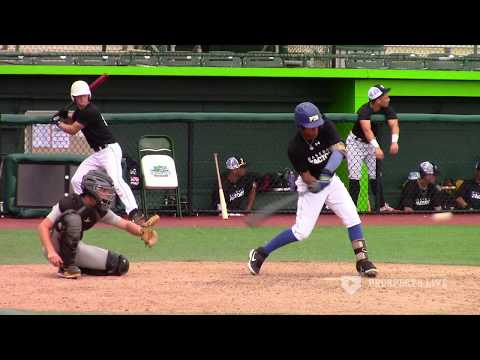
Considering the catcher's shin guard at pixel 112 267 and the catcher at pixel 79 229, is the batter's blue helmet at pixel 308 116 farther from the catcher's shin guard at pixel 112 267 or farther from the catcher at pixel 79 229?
the catcher's shin guard at pixel 112 267

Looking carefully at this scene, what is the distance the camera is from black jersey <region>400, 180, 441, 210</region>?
15.4 meters

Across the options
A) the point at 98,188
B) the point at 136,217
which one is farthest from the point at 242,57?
the point at 98,188

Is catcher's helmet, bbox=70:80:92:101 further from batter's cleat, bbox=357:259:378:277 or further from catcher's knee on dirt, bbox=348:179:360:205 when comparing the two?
batter's cleat, bbox=357:259:378:277

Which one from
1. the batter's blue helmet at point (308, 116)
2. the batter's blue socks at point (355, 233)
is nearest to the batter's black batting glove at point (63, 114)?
the batter's blue helmet at point (308, 116)

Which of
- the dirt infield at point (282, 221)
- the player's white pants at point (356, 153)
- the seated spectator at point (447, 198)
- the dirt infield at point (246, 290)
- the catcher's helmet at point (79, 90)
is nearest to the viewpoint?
the dirt infield at point (246, 290)

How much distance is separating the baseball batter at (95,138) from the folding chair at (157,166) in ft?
7.77

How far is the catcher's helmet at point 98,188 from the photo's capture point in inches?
330

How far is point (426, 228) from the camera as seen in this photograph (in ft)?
43.7

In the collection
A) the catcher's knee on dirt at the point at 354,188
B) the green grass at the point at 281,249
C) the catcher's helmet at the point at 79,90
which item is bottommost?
the green grass at the point at 281,249

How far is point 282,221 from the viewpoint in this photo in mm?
14258

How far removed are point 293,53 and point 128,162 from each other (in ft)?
13.4

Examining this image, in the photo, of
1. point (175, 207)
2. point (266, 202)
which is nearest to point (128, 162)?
point (175, 207)

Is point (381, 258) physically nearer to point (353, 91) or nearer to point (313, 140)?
point (313, 140)

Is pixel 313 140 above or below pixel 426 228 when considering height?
above
